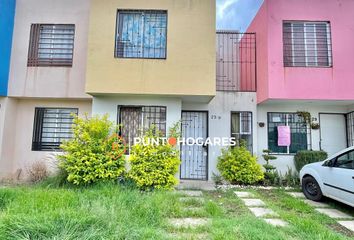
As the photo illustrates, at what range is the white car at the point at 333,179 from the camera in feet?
18.0

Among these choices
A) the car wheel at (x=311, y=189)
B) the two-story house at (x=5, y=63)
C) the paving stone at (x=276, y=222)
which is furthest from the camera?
the two-story house at (x=5, y=63)

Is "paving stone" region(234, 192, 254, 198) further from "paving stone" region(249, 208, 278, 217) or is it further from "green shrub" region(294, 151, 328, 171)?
"green shrub" region(294, 151, 328, 171)

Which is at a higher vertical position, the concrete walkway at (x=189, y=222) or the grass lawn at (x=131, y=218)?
the grass lawn at (x=131, y=218)

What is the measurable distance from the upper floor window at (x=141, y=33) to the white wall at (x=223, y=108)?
9.02 ft

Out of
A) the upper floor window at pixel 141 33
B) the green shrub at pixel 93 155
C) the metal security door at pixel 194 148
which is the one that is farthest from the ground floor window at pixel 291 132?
the green shrub at pixel 93 155

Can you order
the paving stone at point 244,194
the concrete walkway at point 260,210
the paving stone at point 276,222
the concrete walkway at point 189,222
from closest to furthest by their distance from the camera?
the concrete walkway at point 189,222 → the paving stone at point 276,222 → the concrete walkway at point 260,210 → the paving stone at point 244,194

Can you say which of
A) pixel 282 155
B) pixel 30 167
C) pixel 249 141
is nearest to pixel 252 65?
pixel 249 141

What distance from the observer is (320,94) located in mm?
8422

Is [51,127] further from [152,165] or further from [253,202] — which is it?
[253,202]

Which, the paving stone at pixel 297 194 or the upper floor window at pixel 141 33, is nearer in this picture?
the paving stone at pixel 297 194

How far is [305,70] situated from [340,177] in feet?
14.6

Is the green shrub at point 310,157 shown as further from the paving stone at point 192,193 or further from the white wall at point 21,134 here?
the white wall at point 21,134

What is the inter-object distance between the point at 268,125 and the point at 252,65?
2879 mm

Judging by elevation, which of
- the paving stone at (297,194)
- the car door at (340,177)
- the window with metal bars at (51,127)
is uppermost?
the window with metal bars at (51,127)
